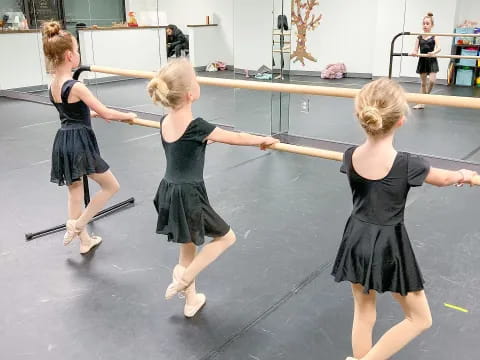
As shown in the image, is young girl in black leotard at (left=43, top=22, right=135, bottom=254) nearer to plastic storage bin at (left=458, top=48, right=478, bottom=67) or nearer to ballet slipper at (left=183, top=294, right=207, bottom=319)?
ballet slipper at (left=183, top=294, right=207, bottom=319)

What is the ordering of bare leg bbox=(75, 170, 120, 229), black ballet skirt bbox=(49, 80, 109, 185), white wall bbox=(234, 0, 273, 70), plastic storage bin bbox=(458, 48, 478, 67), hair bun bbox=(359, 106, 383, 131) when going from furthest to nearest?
plastic storage bin bbox=(458, 48, 478, 67)
white wall bbox=(234, 0, 273, 70)
bare leg bbox=(75, 170, 120, 229)
black ballet skirt bbox=(49, 80, 109, 185)
hair bun bbox=(359, 106, 383, 131)

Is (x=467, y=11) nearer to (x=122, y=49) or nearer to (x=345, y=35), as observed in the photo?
(x=345, y=35)

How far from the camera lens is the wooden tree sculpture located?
1048 centimetres

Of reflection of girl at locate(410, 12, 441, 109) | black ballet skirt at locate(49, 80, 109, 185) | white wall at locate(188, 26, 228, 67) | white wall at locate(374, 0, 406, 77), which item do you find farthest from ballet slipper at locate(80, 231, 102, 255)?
white wall at locate(374, 0, 406, 77)

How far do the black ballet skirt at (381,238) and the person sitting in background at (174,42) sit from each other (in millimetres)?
7233

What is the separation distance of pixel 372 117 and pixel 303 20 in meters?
9.86

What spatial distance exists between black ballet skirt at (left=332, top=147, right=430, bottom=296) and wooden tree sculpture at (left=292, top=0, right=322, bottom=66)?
31.3ft

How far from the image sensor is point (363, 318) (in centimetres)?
175

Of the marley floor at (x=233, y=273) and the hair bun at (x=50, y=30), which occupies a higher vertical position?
the hair bun at (x=50, y=30)

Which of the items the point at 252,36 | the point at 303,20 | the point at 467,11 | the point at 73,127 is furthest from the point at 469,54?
the point at 73,127

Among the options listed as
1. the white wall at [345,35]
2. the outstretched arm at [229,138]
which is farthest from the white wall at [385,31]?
the outstretched arm at [229,138]

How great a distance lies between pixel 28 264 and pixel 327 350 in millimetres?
1771

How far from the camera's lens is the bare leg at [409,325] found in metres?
1.62

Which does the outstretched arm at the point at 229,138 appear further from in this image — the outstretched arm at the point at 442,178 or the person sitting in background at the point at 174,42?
the person sitting in background at the point at 174,42
